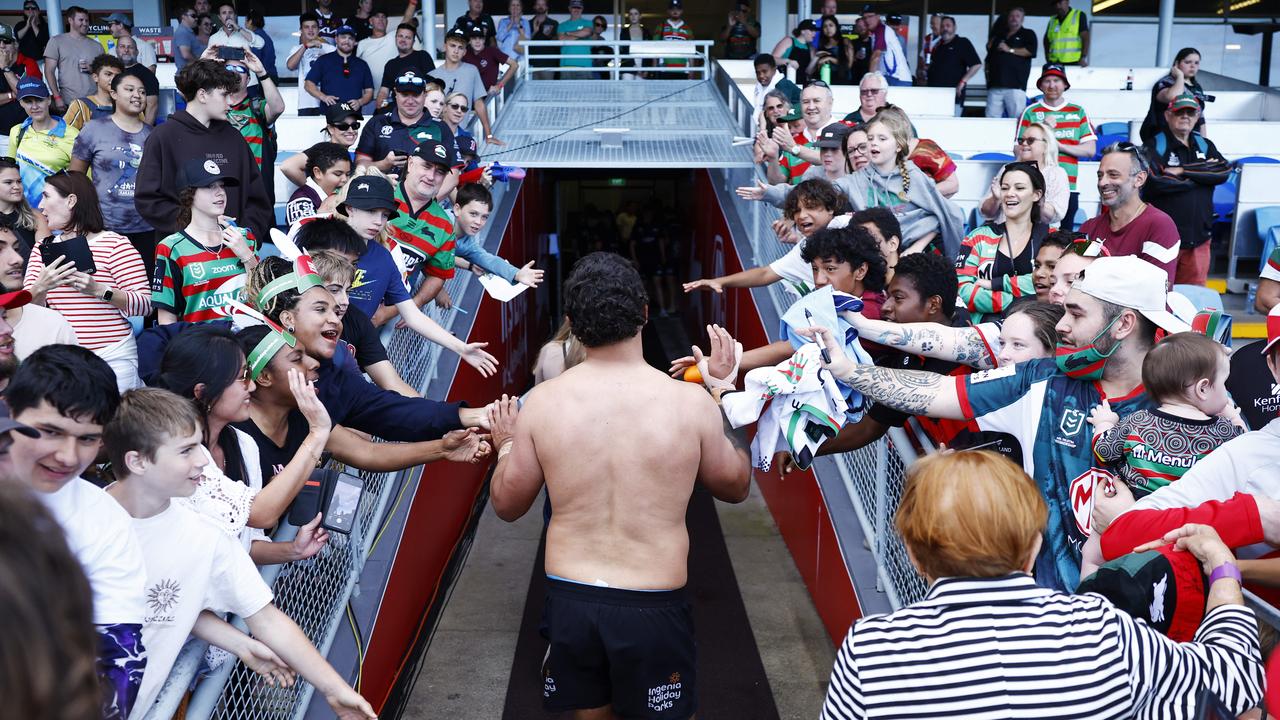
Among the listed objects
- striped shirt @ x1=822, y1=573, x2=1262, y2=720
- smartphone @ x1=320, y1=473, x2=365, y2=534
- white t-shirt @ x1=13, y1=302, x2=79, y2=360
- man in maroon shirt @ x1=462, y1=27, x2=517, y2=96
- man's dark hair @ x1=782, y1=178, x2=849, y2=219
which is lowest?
smartphone @ x1=320, y1=473, x2=365, y2=534

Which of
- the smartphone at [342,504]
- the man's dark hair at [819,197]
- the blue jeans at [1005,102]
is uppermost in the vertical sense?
the blue jeans at [1005,102]

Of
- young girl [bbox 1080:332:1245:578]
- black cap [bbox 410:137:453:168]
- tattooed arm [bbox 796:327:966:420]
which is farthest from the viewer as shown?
black cap [bbox 410:137:453:168]

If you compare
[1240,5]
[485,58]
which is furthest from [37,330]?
[1240,5]

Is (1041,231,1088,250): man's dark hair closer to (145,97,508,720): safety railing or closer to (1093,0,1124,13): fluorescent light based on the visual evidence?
(145,97,508,720): safety railing

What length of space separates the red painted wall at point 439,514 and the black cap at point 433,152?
1.32 meters

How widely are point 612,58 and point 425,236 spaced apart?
8.82 metres

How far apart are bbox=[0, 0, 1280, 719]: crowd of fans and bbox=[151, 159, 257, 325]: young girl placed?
14 millimetres

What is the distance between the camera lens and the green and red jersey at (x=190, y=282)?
13.7ft

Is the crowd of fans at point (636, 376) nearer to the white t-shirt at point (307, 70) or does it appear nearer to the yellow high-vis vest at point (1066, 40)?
the white t-shirt at point (307, 70)

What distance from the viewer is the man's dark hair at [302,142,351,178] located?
6059 millimetres

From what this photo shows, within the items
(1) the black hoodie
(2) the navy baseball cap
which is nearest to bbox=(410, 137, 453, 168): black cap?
(1) the black hoodie

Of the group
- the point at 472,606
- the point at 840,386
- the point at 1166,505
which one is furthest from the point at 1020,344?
the point at 472,606

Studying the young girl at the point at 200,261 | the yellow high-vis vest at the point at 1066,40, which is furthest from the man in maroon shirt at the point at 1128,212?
the yellow high-vis vest at the point at 1066,40

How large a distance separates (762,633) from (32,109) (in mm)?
5757
